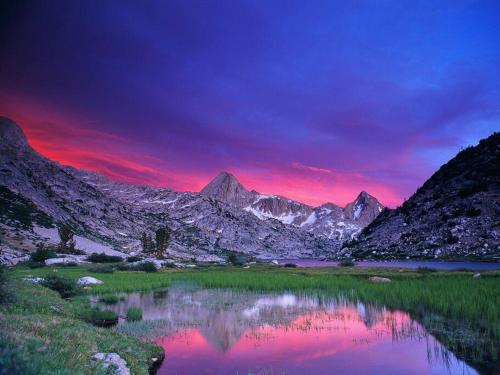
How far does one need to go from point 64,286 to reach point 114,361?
29924 mm

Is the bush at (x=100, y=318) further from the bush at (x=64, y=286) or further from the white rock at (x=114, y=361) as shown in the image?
the white rock at (x=114, y=361)

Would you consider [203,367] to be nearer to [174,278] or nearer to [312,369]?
[312,369]

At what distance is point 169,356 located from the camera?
2112 cm

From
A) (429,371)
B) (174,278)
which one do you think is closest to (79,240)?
(174,278)

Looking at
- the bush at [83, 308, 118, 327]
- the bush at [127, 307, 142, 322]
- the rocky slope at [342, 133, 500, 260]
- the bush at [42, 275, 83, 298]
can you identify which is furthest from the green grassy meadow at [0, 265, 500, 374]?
the rocky slope at [342, 133, 500, 260]

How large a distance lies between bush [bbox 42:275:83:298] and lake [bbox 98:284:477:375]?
5.81m

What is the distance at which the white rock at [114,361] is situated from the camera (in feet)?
42.3

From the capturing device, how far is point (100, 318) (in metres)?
27.4

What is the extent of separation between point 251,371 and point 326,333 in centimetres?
960

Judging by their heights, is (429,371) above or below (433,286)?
below

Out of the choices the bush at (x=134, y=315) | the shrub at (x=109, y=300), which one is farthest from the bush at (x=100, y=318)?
the shrub at (x=109, y=300)

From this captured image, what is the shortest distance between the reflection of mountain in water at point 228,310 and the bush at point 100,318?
3.51m

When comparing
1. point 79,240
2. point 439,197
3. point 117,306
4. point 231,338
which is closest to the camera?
point 231,338

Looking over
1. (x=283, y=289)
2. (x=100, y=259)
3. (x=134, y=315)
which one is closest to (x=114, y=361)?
(x=134, y=315)
